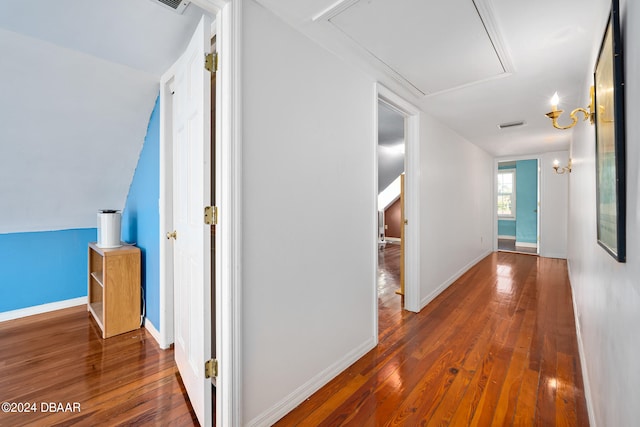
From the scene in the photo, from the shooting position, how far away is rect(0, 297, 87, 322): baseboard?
259 centimetres

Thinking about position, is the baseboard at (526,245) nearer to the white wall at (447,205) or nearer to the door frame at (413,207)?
the white wall at (447,205)

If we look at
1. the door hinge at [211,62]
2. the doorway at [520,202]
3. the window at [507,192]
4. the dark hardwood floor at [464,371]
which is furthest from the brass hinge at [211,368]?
the window at [507,192]

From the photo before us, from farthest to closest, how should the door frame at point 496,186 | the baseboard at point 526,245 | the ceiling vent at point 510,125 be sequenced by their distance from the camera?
the baseboard at point 526,245
the door frame at point 496,186
the ceiling vent at point 510,125

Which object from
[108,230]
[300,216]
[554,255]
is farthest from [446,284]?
[108,230]

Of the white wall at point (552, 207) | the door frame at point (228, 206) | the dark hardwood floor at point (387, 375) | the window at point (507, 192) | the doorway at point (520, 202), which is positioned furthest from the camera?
the window at point (507, 192)

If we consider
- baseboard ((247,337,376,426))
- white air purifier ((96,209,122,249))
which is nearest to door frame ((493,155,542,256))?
baseboard ((247,337,376,426))

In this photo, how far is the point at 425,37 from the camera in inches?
66.6

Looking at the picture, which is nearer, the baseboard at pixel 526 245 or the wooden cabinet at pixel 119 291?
the wooden cabinet at pixel 119 291

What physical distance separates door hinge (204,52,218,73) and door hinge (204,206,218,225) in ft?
2.20

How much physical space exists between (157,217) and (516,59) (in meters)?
2.99

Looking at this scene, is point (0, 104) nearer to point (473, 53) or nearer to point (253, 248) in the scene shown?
point (253, 248)

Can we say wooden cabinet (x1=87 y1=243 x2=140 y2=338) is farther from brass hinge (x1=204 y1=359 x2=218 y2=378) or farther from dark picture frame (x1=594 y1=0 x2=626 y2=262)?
dark picture frame (x1=594 y1=0 x2=626 y2=262)

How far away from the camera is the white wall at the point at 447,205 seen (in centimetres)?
316

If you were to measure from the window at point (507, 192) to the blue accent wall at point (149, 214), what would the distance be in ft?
27.2
